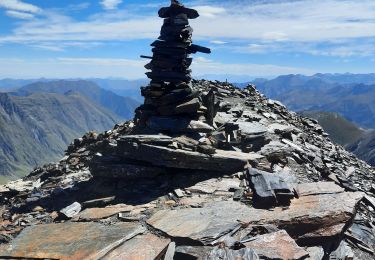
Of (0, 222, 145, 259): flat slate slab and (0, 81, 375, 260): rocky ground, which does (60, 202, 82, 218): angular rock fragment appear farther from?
(0, 222, 145, 259): flat slate slab

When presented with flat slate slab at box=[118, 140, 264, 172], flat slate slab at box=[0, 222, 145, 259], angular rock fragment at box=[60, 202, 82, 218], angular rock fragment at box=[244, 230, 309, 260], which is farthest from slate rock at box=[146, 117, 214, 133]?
angular rock fragment at box=[244, 230, 309, 260]

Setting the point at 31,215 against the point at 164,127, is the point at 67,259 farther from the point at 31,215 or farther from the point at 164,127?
the point at 164,127

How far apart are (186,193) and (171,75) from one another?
1077 cm

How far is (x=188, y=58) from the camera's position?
31641mm

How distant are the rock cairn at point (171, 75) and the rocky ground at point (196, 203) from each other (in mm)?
1150

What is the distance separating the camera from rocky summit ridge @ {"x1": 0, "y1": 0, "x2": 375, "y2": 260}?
18.2 metres

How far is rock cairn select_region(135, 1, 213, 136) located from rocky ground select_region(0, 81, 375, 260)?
115 centimetres

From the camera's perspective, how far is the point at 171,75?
102ft

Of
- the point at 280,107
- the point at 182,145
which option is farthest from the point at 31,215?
the point at 280,107

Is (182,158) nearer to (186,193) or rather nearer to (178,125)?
(186,193)

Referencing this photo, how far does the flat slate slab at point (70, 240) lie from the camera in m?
17.5

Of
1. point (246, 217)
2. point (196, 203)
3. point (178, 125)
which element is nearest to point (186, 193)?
point (196, 203)

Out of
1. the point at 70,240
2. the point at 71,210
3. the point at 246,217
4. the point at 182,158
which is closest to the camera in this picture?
the point at 70,240

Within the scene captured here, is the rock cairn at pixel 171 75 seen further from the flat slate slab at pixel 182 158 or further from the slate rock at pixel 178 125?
the flat slate slab at pixel 182 158
